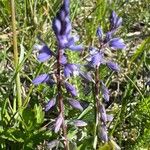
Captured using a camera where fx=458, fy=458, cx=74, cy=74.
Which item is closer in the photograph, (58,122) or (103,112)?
(58,122)

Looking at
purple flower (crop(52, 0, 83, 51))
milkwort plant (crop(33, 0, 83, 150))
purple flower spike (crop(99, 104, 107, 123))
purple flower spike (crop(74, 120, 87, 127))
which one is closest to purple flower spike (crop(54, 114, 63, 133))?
milkwort plant (crop(33, 0, 83, 150))

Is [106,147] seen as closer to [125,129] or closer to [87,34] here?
[125,129]

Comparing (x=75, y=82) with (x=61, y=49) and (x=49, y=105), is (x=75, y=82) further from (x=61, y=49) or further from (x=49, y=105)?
(x=61, y=49)

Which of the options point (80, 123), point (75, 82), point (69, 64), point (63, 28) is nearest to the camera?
point (63, 28)

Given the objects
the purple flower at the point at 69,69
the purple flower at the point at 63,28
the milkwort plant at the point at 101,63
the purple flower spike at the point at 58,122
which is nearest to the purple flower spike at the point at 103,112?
the milkwort plant at the point at 101,63

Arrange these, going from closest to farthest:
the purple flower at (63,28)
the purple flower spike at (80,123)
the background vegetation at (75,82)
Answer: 1. the purple flower at (63,28)
2. the purple flower spike at (80,123)
3. the background vegetation at (75,82)

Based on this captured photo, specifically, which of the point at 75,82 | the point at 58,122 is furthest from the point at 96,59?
the point at 75,82

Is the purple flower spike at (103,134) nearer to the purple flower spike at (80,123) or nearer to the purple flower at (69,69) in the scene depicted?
the purple flower spike at (80,123)

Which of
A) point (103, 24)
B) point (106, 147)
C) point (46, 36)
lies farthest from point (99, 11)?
point (106, 147)
